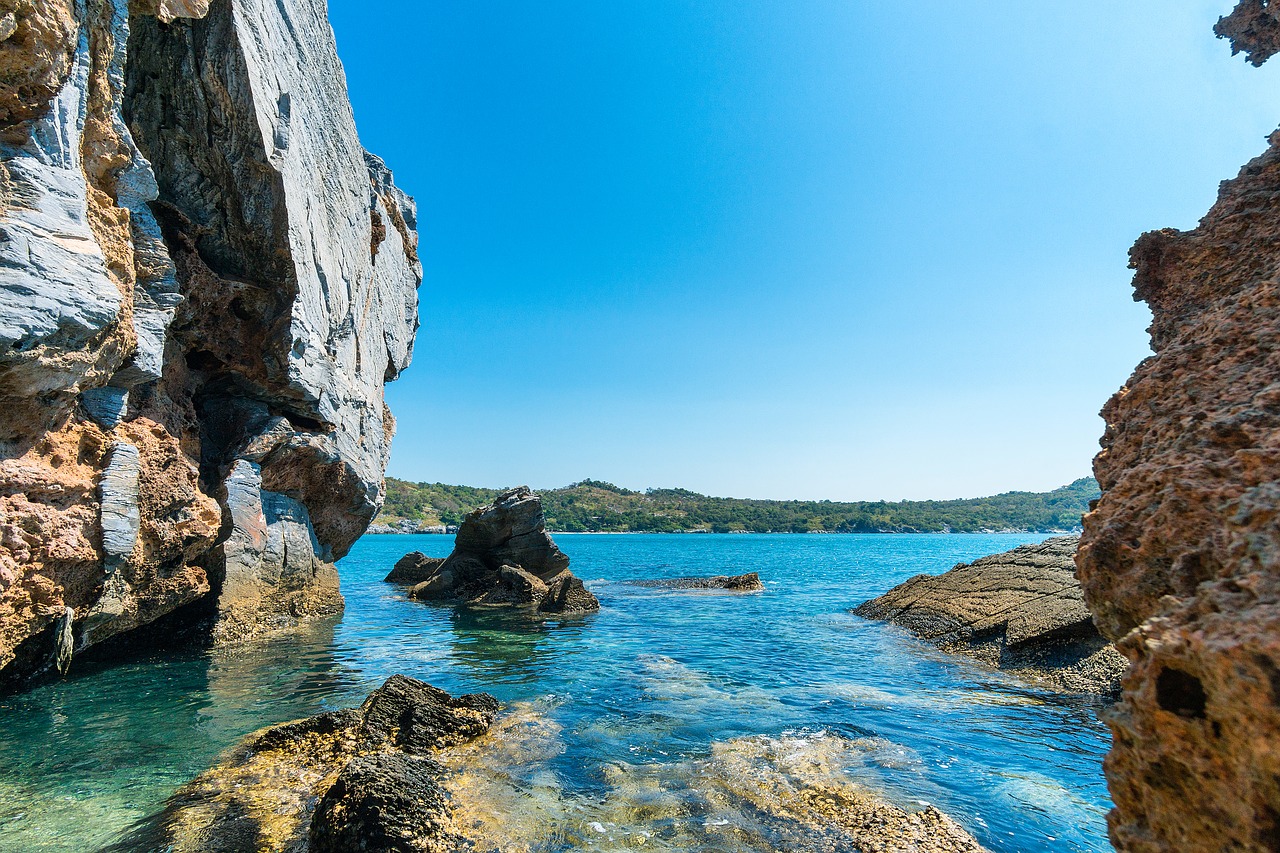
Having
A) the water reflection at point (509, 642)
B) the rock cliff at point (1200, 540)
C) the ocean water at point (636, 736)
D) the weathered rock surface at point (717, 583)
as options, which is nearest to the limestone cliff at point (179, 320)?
the ocean water at point (636, 736)

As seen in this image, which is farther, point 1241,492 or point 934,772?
point 934,772

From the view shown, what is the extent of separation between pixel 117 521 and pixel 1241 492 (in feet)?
49.0

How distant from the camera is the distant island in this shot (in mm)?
154250

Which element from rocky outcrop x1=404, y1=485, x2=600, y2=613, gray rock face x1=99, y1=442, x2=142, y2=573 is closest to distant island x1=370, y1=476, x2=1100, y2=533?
rocky outcrop x1=404, y1=485, x2=600, y2=613

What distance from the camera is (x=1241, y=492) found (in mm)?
3473

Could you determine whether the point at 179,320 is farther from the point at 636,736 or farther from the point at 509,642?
the point at 636,736

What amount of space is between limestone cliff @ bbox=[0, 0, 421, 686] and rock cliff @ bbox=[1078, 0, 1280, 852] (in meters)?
11.9

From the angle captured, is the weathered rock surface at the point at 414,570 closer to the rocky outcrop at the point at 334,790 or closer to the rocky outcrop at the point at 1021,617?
the rocky outcrop at the point at 1021,617

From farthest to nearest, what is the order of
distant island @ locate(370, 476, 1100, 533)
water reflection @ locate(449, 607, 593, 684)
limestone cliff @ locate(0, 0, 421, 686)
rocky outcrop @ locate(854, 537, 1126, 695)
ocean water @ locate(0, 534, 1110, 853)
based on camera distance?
distant island @ locate(370, 476, 1100, 533), water reflection @ locate(449, 607, 593, 684), rocky outcrop @ locate(854, 537, 1126, 695), limestone cliff @ locate(0, 0, 421, 686), ocean water @ locate(0, 534, 1110, 853)

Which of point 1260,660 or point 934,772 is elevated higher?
point 1260,660

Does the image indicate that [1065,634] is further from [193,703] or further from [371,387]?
[371,387]

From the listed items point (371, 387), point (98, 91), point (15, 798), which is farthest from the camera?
point (371, 387)

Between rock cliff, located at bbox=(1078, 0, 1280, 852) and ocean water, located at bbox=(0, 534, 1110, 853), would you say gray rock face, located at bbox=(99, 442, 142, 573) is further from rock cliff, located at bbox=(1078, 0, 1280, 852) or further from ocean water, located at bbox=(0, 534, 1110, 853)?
rock cliff, located at bbox=(1078, 0, 1280, 852)

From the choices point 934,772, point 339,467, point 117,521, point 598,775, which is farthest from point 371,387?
point 934,772
